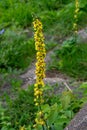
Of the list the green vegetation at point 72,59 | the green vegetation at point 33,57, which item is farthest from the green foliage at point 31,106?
the green vegetation at point 72,59

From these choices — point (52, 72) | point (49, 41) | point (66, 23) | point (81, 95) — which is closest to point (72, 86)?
point (81, 95)

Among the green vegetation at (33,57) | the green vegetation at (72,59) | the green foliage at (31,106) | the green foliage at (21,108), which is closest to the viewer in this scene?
the green foliage at (31,106)

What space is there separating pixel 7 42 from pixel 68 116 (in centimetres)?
214

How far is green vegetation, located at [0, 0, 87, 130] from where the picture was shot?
11.8ft

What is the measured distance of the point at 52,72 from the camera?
4.86m

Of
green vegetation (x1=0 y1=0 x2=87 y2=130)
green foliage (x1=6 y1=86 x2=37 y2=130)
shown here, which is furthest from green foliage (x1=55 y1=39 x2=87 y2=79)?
green foliage (x1=6 y1=86 x2=37 y2=130)

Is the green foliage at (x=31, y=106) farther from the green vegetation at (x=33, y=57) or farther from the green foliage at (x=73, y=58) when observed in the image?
the green foliage at (x=73, y=58)

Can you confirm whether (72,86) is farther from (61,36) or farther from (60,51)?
(61,36)

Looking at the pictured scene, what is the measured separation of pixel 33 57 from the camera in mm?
5355

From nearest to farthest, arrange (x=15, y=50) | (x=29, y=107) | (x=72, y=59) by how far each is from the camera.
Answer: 1. (x=29, y=107)
2. (x=72, y=59)
3. (x=15, y=50)

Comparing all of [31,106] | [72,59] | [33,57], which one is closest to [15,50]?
[33,57]

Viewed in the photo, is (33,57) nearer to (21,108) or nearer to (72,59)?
(72,59)

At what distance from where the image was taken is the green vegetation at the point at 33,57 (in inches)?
142

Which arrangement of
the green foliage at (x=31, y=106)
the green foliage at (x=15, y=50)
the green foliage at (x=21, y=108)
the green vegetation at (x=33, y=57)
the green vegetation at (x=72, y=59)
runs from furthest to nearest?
the green foliage at (x=15, y=50)
the green vegetation at (x=72, y=59)
the green foliage at (x=21, y=108)
the green vegetation at (x=33, y=57)
the green foliage at (x=31, y=106)
